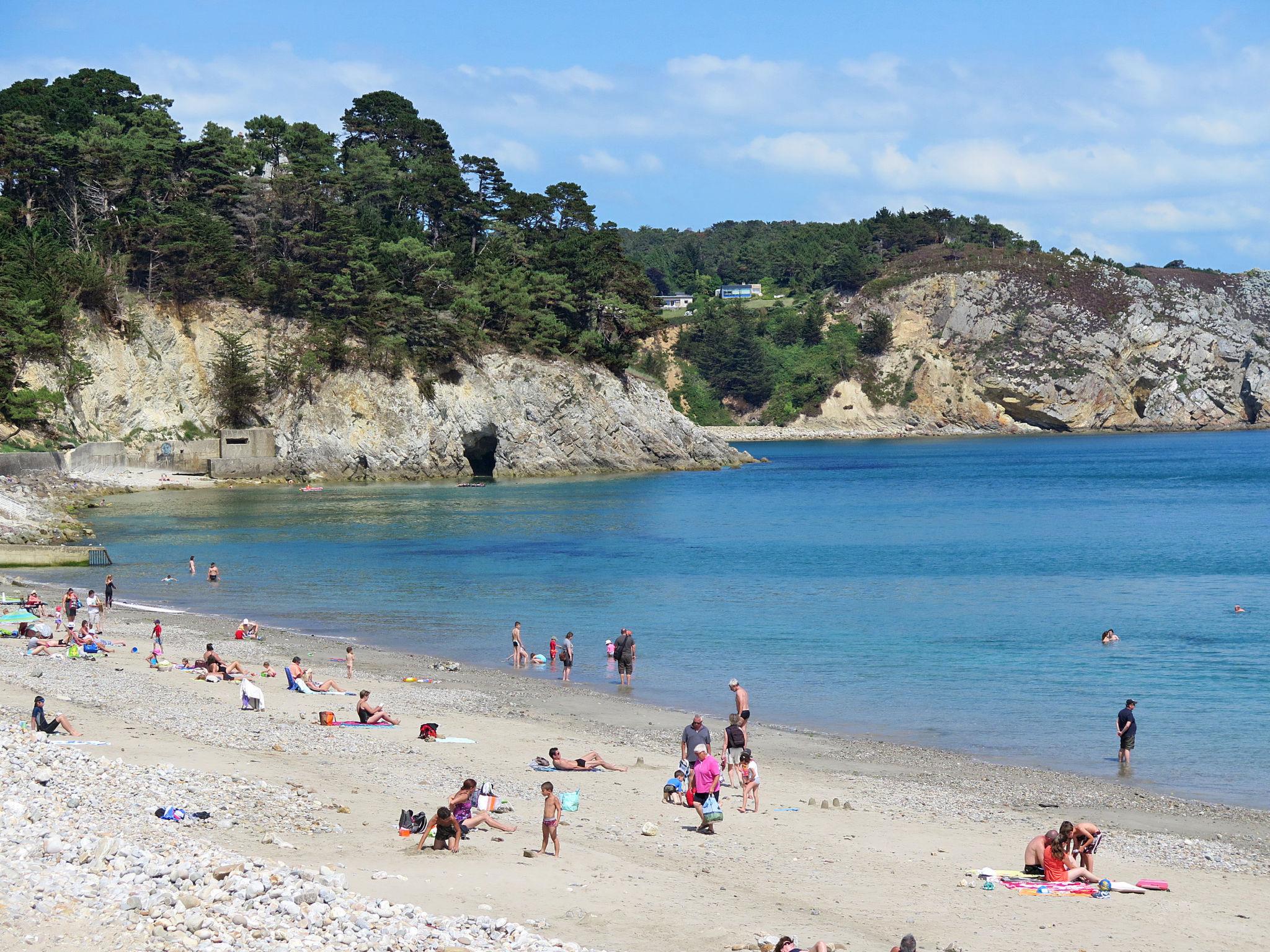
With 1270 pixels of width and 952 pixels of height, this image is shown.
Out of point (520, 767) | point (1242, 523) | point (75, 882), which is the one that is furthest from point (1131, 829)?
point (1242, 523)

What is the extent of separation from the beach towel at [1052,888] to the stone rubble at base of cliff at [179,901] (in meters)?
5.61

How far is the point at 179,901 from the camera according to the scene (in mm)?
9820

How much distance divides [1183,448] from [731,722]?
405 ft

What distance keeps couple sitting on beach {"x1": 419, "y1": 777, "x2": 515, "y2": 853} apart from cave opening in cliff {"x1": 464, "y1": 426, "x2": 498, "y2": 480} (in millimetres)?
70402

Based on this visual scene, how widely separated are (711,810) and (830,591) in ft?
83.5

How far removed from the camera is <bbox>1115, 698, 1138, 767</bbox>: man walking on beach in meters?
19.5

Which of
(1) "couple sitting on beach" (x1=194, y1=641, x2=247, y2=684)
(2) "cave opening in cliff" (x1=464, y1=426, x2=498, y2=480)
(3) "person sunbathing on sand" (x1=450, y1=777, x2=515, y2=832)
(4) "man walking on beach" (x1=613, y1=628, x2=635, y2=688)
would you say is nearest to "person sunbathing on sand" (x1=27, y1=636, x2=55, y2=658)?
(1) "couple sitting on beach" (x1=194, y1=641, x2=247, y2=684)

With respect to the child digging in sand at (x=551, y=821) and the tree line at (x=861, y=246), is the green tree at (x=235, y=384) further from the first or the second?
the tree line at (x=861, y=246)

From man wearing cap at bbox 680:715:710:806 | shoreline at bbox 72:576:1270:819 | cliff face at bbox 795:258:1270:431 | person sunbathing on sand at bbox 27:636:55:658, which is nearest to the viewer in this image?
man wearing cap at bbox 680:715:710:806

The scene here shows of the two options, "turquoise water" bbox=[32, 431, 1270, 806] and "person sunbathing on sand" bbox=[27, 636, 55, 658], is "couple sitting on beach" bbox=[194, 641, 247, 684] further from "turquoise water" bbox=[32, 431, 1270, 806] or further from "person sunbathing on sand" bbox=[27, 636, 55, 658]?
"person sunbathing on sand" bbox=[27, 636, 55, 658]

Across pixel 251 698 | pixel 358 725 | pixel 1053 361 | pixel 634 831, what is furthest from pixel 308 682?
pixel 1053 361

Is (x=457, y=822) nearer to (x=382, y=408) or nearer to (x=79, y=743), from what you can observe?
(x=79, y=743)

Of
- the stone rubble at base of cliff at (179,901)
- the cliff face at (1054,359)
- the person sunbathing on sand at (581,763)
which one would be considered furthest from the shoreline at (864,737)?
the cliff face at (1054,359)

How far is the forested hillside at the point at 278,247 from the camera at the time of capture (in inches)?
2889
